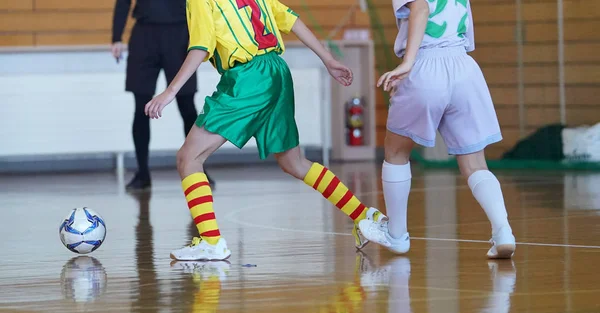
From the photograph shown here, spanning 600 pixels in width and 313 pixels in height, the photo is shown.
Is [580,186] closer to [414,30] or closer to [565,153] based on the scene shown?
[565,153]

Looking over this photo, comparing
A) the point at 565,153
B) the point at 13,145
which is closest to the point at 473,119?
the point at 565,153

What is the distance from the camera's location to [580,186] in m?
6.90

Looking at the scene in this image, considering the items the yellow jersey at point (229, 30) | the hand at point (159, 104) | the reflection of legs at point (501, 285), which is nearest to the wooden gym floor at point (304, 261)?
the reflection of legs at point (501, 285)

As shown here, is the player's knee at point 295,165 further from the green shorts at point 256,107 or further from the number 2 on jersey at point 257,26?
the number 2 on jersey at point 257,26

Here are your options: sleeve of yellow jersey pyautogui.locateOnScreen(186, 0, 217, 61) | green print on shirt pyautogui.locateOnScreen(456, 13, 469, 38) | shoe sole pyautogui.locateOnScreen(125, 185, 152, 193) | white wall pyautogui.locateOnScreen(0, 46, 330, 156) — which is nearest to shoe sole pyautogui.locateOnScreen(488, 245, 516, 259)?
green print on shirt pyautogui.locateOnScreen(456, 13, 469, 38)

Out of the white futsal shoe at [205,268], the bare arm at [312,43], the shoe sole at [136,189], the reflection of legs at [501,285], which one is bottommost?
the shoe sole at [136,189]

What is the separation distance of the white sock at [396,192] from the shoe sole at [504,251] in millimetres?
380

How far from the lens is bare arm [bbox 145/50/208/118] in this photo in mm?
3832

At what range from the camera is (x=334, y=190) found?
425 centimetres

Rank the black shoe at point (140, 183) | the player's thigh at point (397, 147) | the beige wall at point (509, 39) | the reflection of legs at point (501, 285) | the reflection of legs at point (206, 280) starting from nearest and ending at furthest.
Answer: the reflection of legs at point (501, 285) → the reflection of legs at point (206, 280) → the player's thigh at point (397, 147) → the black shoe at point (140, 183) → the beige wall at point (509, 39)

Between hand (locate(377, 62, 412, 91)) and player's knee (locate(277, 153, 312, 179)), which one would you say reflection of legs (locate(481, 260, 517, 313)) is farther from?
player's knee (locate(277, 153, 312, 179))

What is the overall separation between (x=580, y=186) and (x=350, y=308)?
4327 millimetres

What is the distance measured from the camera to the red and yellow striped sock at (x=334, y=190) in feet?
13.9

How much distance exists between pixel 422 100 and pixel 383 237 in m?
0.54
